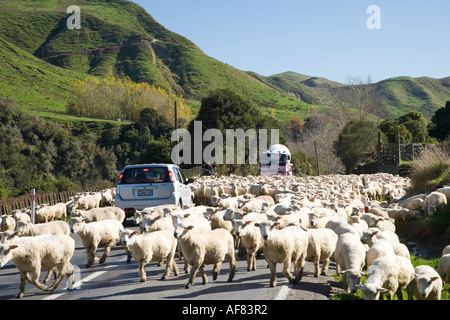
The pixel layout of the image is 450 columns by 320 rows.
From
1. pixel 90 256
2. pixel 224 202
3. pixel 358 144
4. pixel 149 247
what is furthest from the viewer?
pixel 358 144

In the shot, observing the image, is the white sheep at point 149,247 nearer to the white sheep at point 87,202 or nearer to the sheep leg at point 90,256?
the sheep leg at point 90,256

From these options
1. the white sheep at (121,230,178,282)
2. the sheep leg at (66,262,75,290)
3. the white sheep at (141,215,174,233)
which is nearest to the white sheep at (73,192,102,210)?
the white sheep at (141,215,174,233)

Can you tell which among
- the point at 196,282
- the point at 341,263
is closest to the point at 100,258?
the point at 196,282

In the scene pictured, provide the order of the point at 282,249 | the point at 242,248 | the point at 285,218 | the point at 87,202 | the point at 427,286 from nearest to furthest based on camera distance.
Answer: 1. the point at 427,286
2. the point at 282,249
3. the point at 285,218
4. the point at 242,248
5. the point at 87,202

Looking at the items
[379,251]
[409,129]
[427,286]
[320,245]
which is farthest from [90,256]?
[409,129]

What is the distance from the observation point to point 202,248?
841cm

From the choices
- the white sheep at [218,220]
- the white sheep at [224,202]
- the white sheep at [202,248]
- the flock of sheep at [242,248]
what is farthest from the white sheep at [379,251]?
the white sheep at [224,202]

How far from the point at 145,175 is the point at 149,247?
6.24m

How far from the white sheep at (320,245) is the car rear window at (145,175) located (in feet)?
21.2

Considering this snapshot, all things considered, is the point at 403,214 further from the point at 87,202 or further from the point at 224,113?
the point at 224,113

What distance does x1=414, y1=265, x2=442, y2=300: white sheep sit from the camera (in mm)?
7285

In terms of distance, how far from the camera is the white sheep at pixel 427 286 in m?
7.29

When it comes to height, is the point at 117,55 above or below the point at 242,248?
above

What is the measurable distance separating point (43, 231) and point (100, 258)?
170 cm
